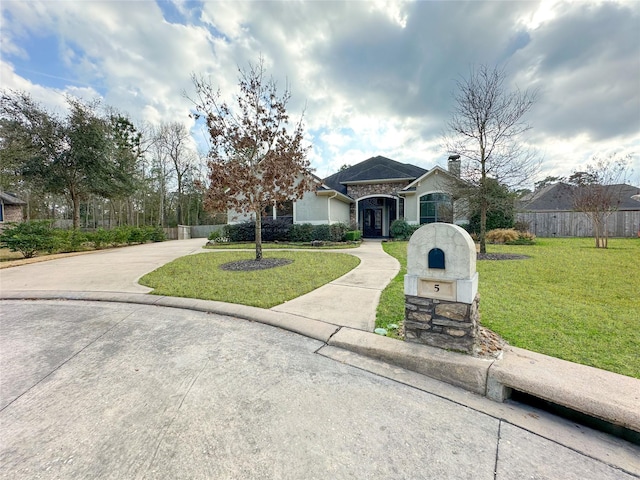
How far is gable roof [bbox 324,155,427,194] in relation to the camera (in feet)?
58.6

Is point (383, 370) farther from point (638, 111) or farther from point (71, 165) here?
point (71, 165)

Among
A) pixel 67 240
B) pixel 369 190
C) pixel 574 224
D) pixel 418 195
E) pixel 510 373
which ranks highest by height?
pixel 369 190

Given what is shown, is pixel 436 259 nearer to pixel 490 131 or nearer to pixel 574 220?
pixel 490 131

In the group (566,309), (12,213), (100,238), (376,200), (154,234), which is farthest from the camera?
(12,213)

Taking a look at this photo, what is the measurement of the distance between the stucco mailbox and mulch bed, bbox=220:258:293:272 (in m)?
5.27

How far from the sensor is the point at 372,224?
1953cm

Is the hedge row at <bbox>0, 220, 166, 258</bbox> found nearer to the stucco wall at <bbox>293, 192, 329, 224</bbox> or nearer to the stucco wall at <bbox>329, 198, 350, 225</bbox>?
the stucco wall at <bbox>293, 192, 329, 224</bbox>

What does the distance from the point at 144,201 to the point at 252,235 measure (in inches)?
816

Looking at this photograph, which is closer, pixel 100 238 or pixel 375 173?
pixel 100 238

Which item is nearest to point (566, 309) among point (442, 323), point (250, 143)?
point (442, 323)

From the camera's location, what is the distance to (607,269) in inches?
263

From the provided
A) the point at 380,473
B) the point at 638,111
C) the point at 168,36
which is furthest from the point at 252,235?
the point at 638,111

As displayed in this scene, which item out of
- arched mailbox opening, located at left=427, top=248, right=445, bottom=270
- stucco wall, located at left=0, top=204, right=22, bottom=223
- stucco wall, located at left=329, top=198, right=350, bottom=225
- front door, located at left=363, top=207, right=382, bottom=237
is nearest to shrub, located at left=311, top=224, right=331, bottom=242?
stucco wall, located at left=329, top=198, right=350, bottom=225

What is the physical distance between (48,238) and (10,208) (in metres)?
19.2
